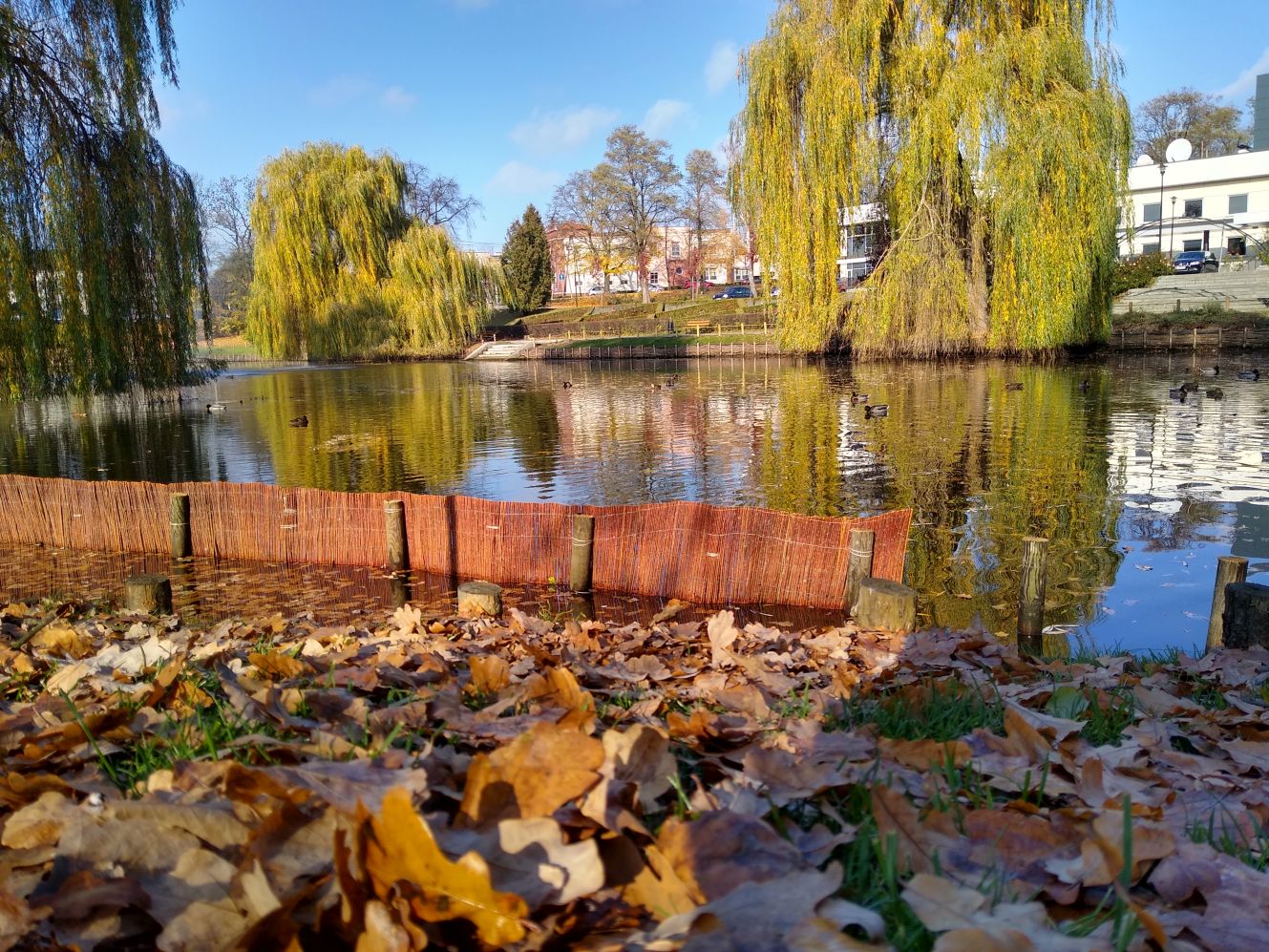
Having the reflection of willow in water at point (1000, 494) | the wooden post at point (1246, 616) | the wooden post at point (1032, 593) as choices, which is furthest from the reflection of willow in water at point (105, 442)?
the wooden post at point (1246, 616)

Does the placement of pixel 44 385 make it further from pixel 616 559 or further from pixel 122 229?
pixel 616 559

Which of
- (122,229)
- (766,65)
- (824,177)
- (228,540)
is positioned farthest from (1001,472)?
(766,65)

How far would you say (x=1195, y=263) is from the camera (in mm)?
58500

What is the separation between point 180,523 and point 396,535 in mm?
3067

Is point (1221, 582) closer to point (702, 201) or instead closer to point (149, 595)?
point (149, 595)

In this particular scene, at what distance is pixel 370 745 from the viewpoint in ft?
8.19

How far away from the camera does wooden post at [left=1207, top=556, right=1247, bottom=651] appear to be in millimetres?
6988

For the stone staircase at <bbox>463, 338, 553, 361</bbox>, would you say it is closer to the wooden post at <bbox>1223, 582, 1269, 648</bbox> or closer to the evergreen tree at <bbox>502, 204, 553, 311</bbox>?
the evergreen tree at <bbox>502, 204, 553, 311</bbox>

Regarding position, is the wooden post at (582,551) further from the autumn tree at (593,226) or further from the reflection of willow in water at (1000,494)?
the autumn tree at (593,226)

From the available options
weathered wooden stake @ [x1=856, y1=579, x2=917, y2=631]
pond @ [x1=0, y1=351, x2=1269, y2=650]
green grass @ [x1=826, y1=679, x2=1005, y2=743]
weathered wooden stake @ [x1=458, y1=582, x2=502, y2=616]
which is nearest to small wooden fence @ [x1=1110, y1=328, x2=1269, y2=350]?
pond @ [x1=0, y1=351, x2=1269, y2=650]

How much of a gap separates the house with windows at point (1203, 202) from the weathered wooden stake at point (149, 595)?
6870 cm

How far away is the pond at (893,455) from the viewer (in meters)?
10.7

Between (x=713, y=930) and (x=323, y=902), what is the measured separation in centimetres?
68

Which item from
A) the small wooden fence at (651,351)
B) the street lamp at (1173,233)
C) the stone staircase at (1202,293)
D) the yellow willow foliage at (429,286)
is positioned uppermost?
the street lamp at (1173,233)
